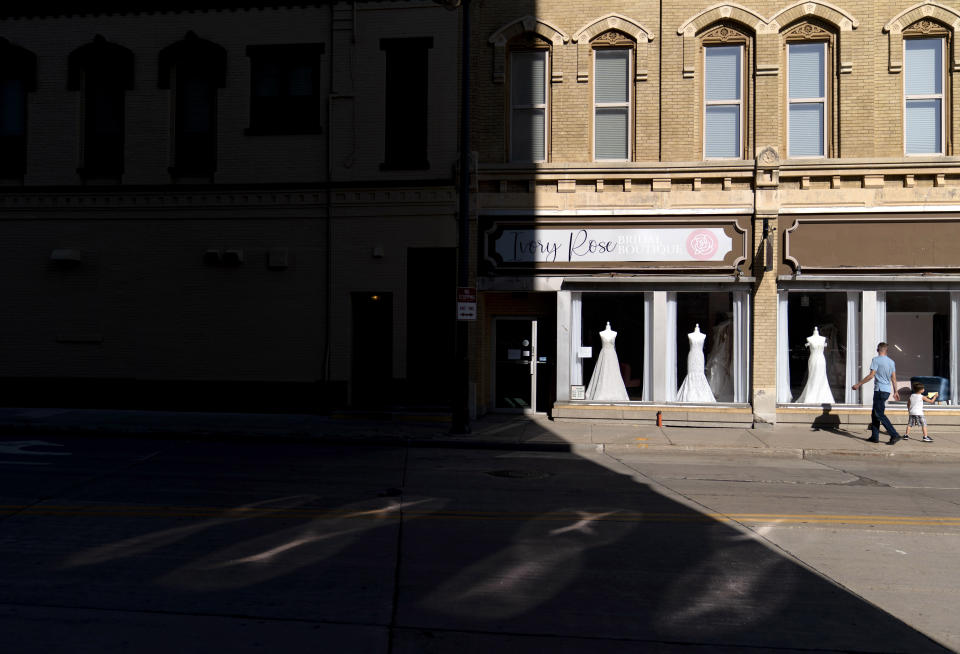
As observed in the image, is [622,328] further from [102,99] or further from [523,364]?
[102,99]

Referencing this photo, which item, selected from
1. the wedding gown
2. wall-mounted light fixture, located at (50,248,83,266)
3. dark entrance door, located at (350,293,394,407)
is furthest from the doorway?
wall-mounted light fixture, located at (50,248,83,266)

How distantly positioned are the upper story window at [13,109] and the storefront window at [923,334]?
784 inches

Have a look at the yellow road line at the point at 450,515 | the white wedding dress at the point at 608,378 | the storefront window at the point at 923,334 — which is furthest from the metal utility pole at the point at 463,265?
the storefront window at the point at 923,334

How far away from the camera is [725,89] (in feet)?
53.0

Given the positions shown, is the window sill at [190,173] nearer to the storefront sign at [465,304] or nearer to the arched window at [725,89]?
the storefront sign at [465,304]

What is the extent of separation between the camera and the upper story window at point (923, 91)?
51.2ft

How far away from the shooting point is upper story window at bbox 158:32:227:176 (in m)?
17.1

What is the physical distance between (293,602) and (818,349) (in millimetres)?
13759

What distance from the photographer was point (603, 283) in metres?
16.2

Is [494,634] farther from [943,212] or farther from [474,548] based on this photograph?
[943,212]

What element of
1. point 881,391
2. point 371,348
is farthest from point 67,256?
point 881,391

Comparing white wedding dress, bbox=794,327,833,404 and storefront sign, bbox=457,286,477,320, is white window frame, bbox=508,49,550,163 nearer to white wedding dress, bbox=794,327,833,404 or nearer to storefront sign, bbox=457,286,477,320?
storefront sign, bbox=457,286,477,320

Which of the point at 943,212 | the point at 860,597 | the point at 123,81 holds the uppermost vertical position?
the point at 123,81

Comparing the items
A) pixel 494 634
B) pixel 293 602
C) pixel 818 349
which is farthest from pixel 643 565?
pixel 818 349
